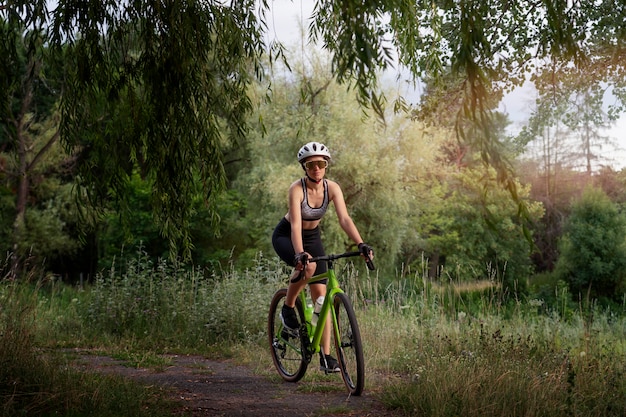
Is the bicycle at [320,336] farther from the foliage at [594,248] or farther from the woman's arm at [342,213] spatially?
the foliage at [594,248]

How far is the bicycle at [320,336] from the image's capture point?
5.39m

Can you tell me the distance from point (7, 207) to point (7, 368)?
23.1m

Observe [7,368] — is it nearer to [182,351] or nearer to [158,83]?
[158,83]

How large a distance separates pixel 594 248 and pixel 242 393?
2321 centimetres

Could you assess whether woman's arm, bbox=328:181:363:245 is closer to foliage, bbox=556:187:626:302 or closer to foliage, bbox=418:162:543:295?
foliage, bbox=556:187:626:302

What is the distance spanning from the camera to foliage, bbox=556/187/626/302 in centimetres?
2641

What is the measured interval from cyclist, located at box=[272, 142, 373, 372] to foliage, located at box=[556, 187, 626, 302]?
22436mm

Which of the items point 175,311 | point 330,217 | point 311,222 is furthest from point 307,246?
point 330,217

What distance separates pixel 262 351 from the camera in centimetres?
848

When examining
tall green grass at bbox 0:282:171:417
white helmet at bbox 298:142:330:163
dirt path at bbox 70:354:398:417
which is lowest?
dirt path at bbox 70:354:398:417

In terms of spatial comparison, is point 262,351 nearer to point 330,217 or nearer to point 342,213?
point 342,213

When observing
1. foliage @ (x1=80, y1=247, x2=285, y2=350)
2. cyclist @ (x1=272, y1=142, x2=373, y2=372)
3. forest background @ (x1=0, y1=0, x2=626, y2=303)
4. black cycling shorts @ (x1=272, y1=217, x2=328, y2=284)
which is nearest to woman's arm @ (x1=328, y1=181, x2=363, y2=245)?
cyclist @ (x1=272, y1=142, x2=373, y2=372)

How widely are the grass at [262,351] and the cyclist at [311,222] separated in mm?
949

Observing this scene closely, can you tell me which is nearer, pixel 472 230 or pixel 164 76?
pixel 164 76
